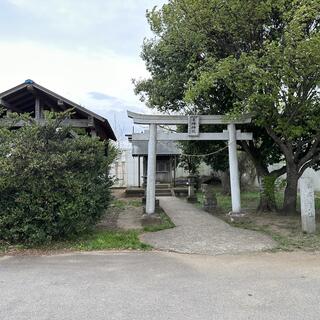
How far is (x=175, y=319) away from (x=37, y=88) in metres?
11.3

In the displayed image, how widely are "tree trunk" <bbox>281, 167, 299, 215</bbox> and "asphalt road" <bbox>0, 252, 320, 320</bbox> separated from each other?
579 centimetres

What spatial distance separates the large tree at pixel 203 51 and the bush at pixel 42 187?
3699 mm

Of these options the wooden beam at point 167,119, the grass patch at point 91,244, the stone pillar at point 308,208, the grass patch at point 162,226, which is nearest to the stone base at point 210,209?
the grass patch at point 162,226

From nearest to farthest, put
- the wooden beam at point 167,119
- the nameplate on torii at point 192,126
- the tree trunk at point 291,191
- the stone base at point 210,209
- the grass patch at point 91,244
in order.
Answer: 1. the grass patch at point 91,244
2. the wooden beam at point 167,119
3. the nameplate on torii at point 192,126
4. the tree trunk at point 291,191
5. the stone base at point 210,209

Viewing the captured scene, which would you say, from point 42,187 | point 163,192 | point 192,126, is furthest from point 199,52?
point 163,192

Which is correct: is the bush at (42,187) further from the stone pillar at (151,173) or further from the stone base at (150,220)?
the stone pillar at (151,173)

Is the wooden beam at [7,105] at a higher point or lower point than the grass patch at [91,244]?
higher

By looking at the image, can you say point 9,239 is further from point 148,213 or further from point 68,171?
point 148,213

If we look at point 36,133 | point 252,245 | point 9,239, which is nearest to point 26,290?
point 9,239

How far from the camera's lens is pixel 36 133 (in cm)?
927

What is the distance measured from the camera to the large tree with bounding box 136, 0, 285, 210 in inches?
445

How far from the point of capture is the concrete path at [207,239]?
8766 mm

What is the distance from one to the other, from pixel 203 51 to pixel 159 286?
8.48 m

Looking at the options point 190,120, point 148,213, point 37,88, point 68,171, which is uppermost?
point 37,88
